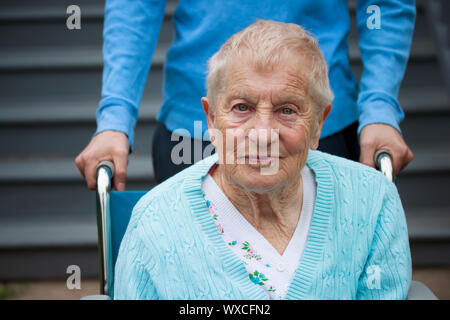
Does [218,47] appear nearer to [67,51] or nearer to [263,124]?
[263,124]

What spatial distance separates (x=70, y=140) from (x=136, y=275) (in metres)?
2.54

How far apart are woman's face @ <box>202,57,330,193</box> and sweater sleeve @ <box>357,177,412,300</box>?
301 millimetres

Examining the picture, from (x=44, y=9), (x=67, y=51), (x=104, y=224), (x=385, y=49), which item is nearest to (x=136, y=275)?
(x=104, y=224)

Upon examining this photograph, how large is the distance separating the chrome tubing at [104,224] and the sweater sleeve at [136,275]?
219 mm

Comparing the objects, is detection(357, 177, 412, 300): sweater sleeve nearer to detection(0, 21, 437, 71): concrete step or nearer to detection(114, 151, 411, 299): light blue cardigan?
detection(114, 151, 411, 299): light blue cardigan

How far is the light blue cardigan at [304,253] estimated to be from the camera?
1303 mm

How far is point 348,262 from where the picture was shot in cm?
137

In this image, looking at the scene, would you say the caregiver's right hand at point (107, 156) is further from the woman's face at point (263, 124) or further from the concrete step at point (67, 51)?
the concrete step at point (67, 51)

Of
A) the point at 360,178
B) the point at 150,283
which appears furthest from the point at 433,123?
the point at 150,283

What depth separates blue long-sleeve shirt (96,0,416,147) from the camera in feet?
5.43

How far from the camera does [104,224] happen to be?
1.54 meters

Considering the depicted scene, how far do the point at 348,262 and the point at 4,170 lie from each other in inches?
109

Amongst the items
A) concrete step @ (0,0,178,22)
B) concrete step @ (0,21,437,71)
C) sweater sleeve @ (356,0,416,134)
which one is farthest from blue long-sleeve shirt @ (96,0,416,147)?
concrete step @ (0,0,178,22)
